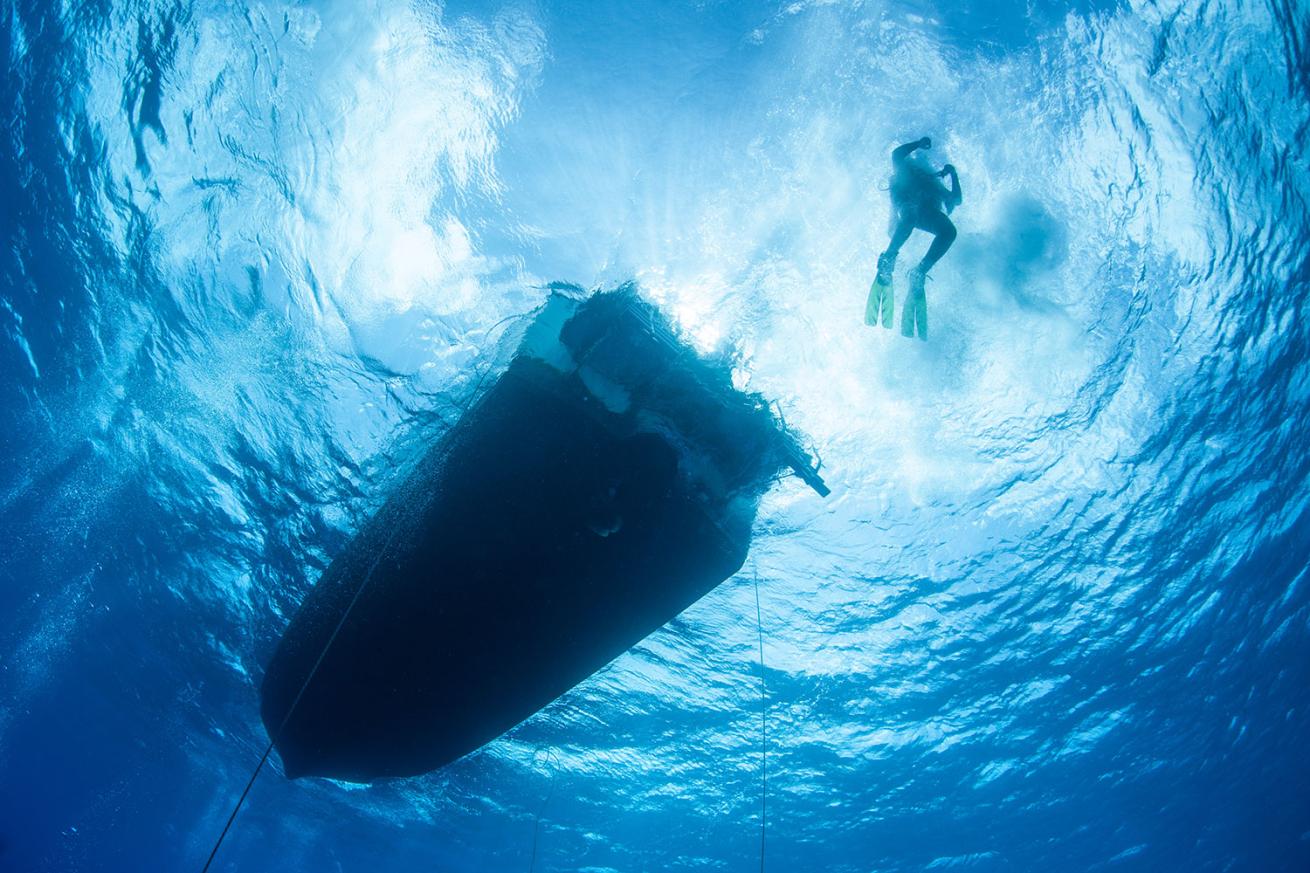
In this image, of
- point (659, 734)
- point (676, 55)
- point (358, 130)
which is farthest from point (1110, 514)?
point (358, 130)

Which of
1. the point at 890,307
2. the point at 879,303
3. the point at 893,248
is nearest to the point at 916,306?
the point at 890,307

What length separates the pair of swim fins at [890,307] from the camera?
21.9 ft

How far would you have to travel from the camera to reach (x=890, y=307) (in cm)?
694

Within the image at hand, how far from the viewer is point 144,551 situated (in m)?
14.5

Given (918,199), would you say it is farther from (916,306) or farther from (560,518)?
(560,518)

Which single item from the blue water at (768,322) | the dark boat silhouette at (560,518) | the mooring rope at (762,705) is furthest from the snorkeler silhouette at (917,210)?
the mooring rope at (762,705)

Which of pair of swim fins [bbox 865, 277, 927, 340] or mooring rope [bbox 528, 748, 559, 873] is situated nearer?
pair of swim fins [bbox 865, 277, 927, 340]

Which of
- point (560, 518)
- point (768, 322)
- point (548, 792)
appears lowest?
point (560, 518)

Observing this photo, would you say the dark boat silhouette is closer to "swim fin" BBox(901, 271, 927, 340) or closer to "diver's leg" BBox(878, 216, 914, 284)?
"swim fin" BBox(901, 271, 927, 340)

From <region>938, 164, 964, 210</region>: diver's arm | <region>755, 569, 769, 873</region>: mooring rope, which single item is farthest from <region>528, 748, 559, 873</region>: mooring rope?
<region>938, 164, 964, 210</region>: diver's arm

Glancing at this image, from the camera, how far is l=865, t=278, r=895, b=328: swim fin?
22.2 feet

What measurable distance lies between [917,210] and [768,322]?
2.23m

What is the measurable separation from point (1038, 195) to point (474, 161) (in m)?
7.27

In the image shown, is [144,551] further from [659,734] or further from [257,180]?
[659,734]
